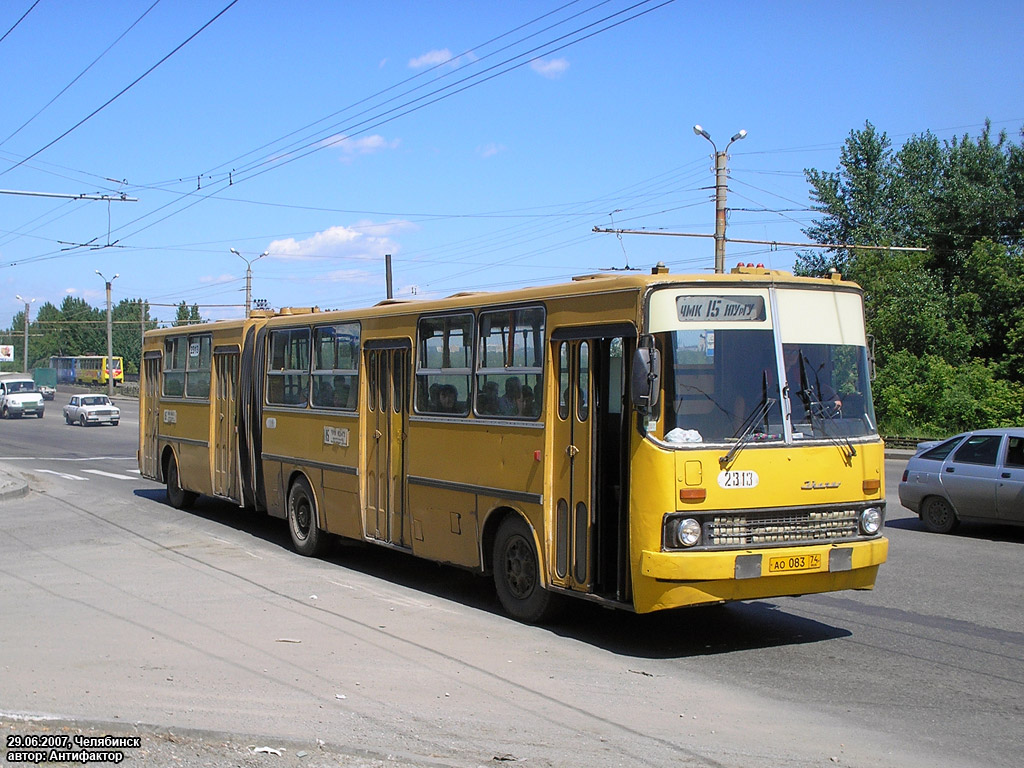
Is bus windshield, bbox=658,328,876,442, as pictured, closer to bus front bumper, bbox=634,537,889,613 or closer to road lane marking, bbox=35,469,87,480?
bus front bumper, bbox=634,537,889,613

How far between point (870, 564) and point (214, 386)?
11058mm

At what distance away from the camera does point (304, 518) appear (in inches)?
546

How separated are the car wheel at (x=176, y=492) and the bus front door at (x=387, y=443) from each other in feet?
24.6

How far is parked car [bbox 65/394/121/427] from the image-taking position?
49.8m

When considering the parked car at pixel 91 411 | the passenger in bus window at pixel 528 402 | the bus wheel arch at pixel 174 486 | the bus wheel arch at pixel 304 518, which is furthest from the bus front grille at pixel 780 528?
the parked car at pixel 91 411

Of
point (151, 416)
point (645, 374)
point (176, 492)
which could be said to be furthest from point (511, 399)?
point (151, 416)

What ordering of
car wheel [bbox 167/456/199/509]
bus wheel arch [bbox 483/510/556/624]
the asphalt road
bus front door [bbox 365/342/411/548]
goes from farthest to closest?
car wheel [bbox 167/456/199/509]
bus front door [bbox 365/342/411/548]
bus wheel arch [bbox 483/510/556/624]
the asphalt road

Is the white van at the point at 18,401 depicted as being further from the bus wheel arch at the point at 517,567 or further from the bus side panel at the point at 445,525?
the bus wheel arch at the point at 517,567

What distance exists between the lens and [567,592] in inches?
349

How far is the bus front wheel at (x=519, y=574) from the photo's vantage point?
938 centimetres

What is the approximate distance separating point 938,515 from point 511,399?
8.67m

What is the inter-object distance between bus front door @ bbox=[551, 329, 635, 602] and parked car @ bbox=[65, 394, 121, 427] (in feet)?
147

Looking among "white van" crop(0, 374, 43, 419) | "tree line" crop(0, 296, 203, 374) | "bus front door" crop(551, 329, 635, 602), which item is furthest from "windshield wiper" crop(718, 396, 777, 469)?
"tree line" crop(0, 296, 203, 374)

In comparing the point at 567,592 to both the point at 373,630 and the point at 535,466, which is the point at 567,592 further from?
the point at 373,630
